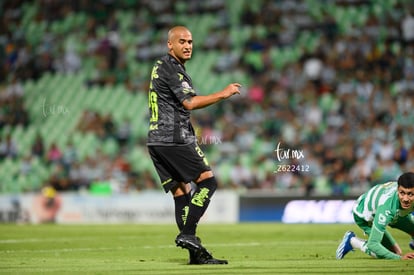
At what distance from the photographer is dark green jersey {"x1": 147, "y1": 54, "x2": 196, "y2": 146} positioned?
10328mm

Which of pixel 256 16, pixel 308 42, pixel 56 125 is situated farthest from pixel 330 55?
pixel 56 125

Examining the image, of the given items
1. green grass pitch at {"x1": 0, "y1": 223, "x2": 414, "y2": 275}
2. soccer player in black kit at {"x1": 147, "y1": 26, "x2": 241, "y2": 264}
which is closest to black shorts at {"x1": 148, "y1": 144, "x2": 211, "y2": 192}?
soccer player in black kit at {"x1": 147, "y1": 26, "x2": 241, "y2": 264}

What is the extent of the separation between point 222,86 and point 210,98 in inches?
738

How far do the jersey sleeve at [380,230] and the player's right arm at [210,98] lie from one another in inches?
A: 83.6

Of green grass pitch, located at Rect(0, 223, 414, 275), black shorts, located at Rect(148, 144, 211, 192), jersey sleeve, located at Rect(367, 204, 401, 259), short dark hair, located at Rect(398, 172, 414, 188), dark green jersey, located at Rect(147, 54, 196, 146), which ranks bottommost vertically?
green grass pitch, located at Rect(0, 223, 414, 275)

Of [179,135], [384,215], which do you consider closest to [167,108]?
[179,135]

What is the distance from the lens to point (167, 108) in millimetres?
10375

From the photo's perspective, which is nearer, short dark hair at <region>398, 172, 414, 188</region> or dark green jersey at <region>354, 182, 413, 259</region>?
short dark hair at <region>398, 172, 414, 188</region>

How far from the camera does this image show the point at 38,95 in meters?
30.9

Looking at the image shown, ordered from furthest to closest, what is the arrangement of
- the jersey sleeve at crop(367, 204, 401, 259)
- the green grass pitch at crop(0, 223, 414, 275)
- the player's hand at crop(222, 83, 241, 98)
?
the jersey sleeve at crop(367, 204, 401, 259)
the player's hand at crop(222, 83, 241, 98)
the green grass pitch at crop(0, 223, 414, 275)

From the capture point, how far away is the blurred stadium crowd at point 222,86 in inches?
933

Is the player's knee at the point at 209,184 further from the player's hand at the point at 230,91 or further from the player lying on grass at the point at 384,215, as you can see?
the player lying on grass at the point at 384,215

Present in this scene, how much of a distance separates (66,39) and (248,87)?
7929mm

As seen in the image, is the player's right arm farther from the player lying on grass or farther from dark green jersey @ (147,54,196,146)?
the player lying on grass
